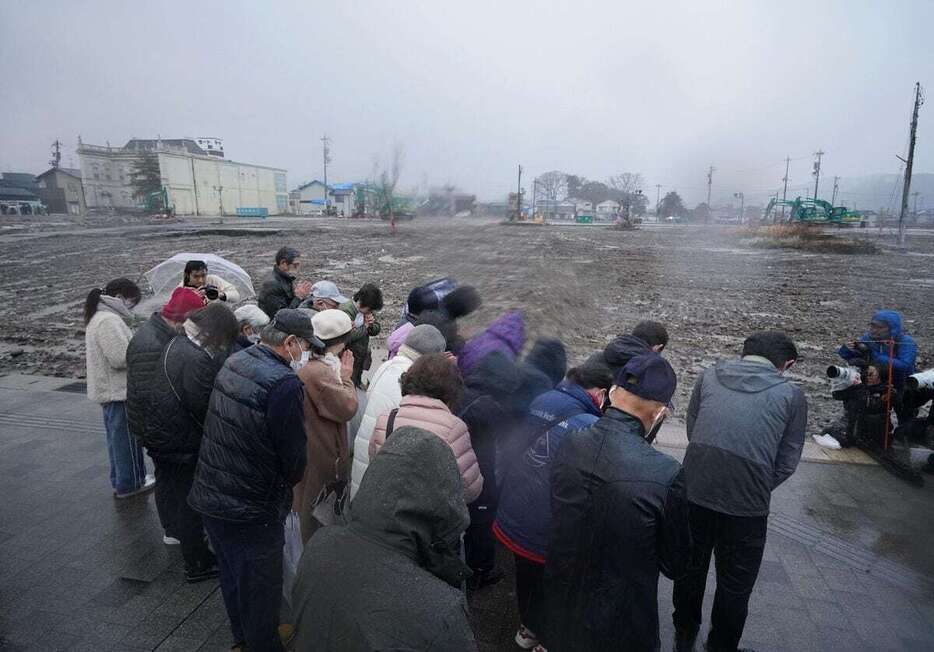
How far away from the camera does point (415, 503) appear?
1.29 metres

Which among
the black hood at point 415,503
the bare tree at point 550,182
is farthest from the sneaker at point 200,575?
the bare tree at point 550,182

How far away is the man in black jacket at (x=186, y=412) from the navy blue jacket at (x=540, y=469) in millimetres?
1633

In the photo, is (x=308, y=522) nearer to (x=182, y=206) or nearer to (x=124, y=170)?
(x=182, y=206)

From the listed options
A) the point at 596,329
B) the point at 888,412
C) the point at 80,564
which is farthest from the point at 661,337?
the point at 596,329

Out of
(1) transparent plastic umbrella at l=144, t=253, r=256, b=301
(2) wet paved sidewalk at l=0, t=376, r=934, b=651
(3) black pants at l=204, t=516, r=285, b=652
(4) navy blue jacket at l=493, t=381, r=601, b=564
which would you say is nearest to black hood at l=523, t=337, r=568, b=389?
(4) navy blue jacket at l=493, t=381, r=601, b=564

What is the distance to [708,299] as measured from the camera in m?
13.7

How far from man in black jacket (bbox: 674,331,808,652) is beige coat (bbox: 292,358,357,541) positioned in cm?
176

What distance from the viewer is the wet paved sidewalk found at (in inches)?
107

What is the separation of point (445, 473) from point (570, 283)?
34.9 ft

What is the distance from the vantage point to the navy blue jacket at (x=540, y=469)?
7.47ft

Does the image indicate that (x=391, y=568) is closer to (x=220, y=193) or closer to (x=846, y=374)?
(x=846, y=374)

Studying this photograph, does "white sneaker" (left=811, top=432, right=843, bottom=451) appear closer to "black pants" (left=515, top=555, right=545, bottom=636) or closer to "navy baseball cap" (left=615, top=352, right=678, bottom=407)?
"black pants" (left=515, top=555, right=545, bottom=636)

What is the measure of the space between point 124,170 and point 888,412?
232 ft

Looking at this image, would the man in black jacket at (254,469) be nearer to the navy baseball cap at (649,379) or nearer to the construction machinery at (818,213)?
the navy baseball cap at (649,379)
